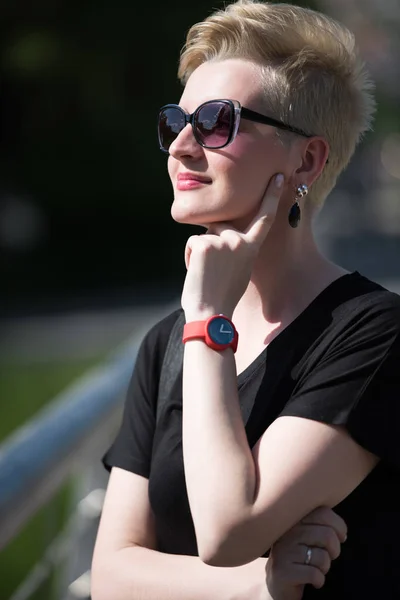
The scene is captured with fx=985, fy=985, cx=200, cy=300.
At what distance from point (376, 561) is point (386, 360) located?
0.42 meters

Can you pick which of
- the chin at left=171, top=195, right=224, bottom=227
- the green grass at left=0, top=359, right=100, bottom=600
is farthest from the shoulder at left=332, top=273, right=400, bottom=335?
the green grass at left=0, top=359, right=100, bottom=600

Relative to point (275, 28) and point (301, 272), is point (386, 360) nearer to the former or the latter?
point (301, 272)

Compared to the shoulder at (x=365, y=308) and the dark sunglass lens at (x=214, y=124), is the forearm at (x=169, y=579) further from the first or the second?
the dark sunglass lens at (x=214, y=124)

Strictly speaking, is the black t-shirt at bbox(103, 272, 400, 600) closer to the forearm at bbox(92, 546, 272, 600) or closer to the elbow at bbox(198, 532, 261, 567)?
the forearm at bbox(92, 546, 272, 600)

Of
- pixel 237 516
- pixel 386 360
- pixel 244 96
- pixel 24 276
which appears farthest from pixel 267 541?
pixel 24 276

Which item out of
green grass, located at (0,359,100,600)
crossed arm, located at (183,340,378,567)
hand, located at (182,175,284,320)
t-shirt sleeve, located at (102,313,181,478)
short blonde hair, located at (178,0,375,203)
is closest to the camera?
crossed arm, located at (183,340,378,567)

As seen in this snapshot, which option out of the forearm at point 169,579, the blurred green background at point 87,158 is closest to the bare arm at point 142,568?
the forearm at point 169,579

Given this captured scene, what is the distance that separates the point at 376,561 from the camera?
2.05 metres

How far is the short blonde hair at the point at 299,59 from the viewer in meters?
2.31

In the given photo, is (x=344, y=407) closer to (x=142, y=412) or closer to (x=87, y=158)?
(x=142, y=412)

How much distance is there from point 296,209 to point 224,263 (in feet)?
0.90

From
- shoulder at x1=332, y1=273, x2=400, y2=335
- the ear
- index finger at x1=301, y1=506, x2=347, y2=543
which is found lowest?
index finger at x1=301, y1=506, x2=347, y2=543

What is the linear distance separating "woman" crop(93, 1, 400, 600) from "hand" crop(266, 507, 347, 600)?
0.06 ft

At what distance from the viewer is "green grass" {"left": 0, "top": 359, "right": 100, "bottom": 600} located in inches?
131
